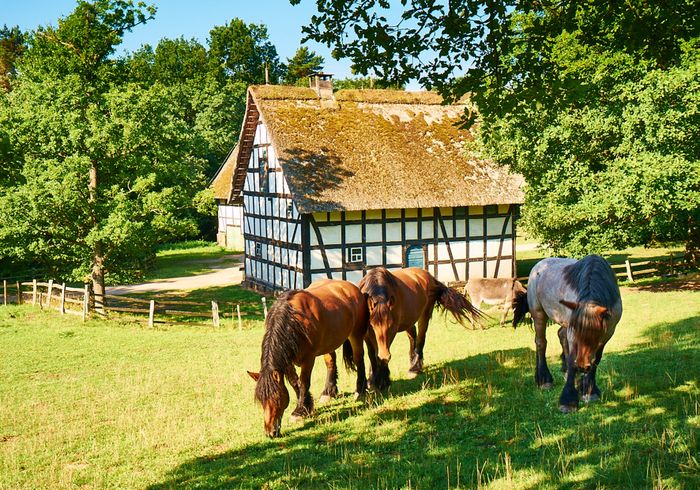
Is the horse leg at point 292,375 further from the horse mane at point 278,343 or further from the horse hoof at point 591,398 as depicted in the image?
Answer: the horse hoof at point 591,398

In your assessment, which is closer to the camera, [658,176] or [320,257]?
[658,176]

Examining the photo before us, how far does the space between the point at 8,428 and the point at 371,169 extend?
1665 cm

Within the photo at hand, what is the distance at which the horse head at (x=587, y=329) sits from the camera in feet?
22.4

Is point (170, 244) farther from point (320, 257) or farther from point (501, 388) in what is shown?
point (501, 388)

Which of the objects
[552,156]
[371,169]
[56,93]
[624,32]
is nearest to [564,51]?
[552,156]

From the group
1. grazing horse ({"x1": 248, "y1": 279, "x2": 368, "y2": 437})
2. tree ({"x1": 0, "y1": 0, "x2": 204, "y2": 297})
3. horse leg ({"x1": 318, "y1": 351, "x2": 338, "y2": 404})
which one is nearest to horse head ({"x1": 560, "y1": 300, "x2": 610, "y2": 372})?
grazing horse ({"x1": 248, "y1": 279, "x2": 368, "y2": 437})

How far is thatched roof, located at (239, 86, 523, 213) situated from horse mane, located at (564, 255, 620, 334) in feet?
48.3

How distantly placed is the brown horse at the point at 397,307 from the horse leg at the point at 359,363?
133mm

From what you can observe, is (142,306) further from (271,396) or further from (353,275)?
(271,396)

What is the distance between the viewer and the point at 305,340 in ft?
25.7

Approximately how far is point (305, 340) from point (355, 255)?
1564cm

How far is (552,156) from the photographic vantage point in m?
19.8

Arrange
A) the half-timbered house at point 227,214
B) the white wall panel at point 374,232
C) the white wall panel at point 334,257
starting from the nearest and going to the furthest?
the white wall panel at point 334,257
the white wall panel at point 374,232
the half-timbered house at point 227,214

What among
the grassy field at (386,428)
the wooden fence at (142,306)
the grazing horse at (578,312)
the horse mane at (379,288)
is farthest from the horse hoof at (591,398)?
the wooden fence at (142,306)
